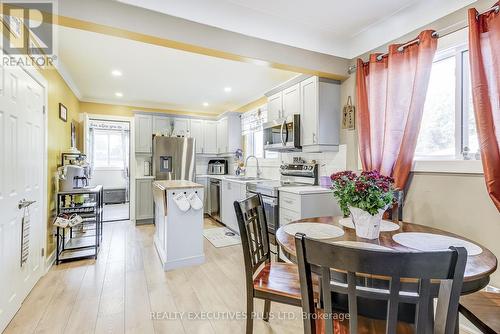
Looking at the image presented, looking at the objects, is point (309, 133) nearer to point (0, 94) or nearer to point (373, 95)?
→ point (373, 95)

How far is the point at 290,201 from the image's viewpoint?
3.05 meters

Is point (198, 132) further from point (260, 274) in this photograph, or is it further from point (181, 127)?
point (260, 274)

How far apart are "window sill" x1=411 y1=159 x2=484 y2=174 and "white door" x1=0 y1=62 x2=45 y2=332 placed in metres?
3.42

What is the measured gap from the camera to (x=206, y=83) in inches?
168

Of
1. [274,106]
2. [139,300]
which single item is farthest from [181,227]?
[274,106]

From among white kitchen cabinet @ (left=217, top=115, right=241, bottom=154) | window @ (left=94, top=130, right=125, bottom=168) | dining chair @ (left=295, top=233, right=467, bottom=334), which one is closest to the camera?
dining chair @ (left=295, top=233, right=467, bottom=334)

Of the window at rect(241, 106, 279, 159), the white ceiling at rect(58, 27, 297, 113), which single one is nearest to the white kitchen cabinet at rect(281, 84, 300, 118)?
the white ceiling at rect(58, 27, 297, 113)

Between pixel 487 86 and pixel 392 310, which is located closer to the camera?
pixel 392 310

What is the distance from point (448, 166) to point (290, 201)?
1.57m

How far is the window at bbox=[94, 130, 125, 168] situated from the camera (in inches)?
298

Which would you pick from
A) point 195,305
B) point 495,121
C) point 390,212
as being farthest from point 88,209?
point 495,121

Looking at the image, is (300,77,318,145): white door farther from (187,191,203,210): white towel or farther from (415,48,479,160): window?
(187,191,203,210): white towel

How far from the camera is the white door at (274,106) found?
12.7ft

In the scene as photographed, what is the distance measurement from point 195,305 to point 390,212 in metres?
1.95
